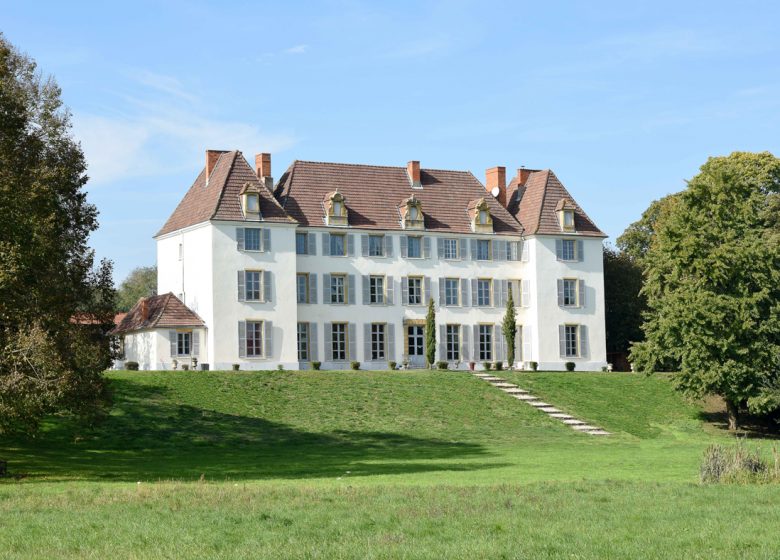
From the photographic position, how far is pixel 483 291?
61219 millimetres

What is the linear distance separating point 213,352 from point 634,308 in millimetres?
25328

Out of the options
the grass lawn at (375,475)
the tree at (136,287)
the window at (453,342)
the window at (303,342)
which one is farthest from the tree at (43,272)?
the tree at (136,287)

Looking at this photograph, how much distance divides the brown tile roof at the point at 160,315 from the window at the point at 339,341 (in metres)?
6.63

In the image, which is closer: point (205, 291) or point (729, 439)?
point (729, 439)

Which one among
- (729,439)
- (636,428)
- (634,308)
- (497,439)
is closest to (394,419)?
(497,439)

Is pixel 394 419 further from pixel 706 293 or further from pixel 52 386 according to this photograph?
pixel 52 386

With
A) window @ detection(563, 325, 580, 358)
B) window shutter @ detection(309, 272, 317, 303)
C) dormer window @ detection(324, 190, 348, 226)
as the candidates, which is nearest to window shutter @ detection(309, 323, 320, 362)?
window shutter @ detection(309, 272, 317, 303)

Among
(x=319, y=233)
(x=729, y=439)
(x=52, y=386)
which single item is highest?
(x=319, y=233)

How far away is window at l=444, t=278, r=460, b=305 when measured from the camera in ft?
198

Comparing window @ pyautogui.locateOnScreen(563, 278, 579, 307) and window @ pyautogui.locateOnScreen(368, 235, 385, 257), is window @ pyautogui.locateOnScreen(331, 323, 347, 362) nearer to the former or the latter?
window @ pyautogui.locateOnScreen(368, 235, 385, 257)

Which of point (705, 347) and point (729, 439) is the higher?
point (705, 347)

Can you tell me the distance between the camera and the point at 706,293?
44.5 metres

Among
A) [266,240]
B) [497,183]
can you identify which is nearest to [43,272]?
[266,240]

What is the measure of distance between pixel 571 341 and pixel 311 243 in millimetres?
14702
